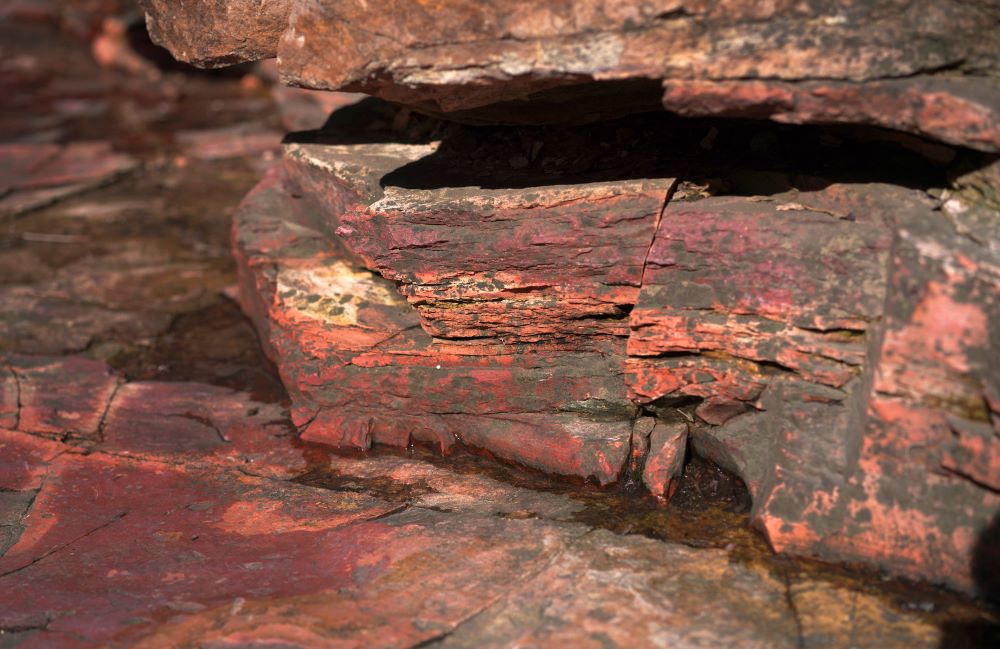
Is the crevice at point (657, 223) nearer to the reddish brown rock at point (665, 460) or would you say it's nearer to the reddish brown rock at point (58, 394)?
the reddish brown rock at point (665, 460)

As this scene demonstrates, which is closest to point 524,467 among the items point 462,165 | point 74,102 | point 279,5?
point 462,165

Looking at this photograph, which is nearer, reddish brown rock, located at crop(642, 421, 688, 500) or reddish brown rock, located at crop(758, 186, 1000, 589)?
reddish brown rock, located at crop(758, 186, 1000, 589)

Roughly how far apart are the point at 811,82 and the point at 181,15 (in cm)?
187

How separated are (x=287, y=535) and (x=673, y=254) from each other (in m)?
1.22

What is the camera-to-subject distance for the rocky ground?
6.82 ft

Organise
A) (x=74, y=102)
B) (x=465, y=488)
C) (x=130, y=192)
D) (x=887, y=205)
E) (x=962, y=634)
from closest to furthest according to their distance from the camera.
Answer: (x=962, y=634) < (x=887, y=205) < (x=465, y=488) < (x=130, y=192) < (x=74, y=102)

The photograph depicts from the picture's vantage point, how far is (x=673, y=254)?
245 centimetres

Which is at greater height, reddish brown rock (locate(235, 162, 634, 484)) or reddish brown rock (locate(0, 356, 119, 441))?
reddish brown rock (locate(235, 162, 634, 484))

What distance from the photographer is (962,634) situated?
1.99m

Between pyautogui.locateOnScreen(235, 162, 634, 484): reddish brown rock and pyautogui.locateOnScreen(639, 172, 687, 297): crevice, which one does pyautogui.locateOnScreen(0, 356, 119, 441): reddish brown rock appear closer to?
pyautogui.locateOnScreen(235, 162, 634, 484): reddish brown rock

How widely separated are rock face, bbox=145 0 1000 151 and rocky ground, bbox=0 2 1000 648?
1.67 feet

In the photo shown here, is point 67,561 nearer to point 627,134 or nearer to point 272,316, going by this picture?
point 272,316

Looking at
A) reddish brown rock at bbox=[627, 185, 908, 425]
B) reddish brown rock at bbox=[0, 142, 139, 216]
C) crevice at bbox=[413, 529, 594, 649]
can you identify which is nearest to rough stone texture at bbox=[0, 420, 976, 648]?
crevice at bbox=[413, 529, 594, 649]

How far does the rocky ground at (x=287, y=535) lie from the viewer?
6.82 ft
